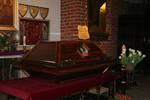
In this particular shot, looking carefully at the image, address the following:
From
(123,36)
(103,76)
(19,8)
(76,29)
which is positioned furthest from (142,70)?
(19,8)

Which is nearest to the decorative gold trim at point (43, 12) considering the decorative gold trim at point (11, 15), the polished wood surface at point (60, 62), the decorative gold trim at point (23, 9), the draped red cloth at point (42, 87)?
the decorative gold trim at point (23, 9)

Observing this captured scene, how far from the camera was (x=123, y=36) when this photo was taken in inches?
317

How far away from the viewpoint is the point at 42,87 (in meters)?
3.12

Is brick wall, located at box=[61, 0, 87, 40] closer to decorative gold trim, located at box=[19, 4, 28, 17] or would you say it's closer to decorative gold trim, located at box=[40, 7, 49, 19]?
decorative gold trim, located at box=[40, 7, 49, 19]

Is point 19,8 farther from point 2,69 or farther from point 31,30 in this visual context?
point 2,69

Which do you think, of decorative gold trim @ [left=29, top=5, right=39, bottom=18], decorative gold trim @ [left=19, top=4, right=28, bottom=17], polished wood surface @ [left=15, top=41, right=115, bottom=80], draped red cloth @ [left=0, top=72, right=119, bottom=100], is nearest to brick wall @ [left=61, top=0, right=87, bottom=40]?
decorative gold trim @ [left=29, top=5, right=39, bottom=18]

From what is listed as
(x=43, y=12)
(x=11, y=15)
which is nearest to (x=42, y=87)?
(x=11, y=15)

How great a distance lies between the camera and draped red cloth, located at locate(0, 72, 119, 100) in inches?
114

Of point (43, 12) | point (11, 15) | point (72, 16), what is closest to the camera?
point (11, 15)

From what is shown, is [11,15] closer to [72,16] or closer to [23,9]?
[23,9]

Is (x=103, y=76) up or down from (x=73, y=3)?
down

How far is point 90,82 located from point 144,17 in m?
5.36

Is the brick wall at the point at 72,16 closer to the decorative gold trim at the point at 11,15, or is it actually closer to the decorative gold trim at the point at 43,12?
the decorative gold trim at the point at 43,12

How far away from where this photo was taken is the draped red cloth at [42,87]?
2905mm
